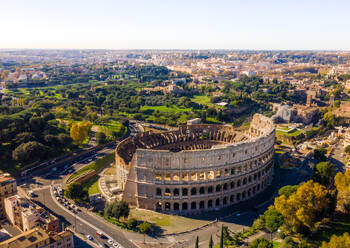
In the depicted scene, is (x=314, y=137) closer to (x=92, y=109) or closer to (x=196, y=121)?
(x=196, y=121)

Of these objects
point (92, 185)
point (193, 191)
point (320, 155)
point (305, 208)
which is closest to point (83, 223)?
point (92, 185)

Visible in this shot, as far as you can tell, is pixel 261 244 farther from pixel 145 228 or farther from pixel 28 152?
pixel 28 152

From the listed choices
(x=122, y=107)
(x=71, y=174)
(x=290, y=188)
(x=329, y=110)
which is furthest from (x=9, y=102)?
(x=329, y=110)

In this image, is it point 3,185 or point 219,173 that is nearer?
point 3,185

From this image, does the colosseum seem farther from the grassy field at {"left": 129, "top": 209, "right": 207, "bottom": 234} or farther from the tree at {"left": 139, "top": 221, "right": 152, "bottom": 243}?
the tree at {"left": 139, "top": 221, "right": 152, "bottom": 243}

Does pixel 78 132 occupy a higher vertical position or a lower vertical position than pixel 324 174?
higher

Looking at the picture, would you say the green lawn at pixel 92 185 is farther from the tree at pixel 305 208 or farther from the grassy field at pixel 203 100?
the grassy field at pixel 203 100
